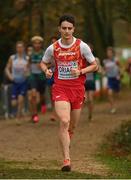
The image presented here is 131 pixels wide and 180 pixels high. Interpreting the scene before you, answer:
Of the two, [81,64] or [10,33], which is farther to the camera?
[10,33]

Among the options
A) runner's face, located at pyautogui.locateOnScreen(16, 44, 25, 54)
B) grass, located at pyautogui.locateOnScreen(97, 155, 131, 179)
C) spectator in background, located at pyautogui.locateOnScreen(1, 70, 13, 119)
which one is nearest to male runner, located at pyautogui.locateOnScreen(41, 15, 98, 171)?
grass, located at pyautogui.locateOnScreen(97, 155, 131, 179)

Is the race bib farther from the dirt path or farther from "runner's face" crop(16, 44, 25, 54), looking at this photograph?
"runner's face" crop(16, 44, 25, 54)

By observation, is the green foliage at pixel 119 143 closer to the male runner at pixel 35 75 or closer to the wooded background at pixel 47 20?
the male runner at pixel 35 75

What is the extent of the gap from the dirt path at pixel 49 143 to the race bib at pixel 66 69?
1.39 m

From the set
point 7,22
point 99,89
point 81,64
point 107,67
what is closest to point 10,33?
point 7,22

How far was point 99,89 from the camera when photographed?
3234 cm

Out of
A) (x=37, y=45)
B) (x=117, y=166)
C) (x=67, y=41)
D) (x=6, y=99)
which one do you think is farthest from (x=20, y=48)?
(x=67, y=41)

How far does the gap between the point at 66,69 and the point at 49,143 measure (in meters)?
4.15

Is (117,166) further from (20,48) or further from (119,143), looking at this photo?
(20,48)

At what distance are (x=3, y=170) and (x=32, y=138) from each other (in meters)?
4.85

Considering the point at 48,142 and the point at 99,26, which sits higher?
the point at 99,26

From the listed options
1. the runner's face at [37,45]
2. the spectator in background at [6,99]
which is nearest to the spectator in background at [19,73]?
the runner's face at [37,45]

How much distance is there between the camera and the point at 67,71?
10438 millimetres

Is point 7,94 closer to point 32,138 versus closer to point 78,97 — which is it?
point 32,138
